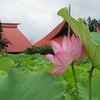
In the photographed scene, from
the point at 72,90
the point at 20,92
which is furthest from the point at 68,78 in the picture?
the point at 20,92

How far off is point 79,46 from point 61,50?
0.03 meters

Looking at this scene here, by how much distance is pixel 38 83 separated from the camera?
0.62m

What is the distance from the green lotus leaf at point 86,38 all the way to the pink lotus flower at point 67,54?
1 cm

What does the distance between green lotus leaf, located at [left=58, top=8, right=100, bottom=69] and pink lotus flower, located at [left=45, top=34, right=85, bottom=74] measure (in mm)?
13

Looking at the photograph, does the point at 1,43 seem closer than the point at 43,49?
No

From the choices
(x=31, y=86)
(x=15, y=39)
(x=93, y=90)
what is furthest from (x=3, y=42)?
(x=31, y=86)

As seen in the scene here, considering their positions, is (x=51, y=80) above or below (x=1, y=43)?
above

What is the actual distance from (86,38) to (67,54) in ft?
0.16

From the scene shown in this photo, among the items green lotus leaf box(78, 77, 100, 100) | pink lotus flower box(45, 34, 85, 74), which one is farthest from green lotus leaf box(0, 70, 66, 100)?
green lotus leaf box(78, 77, 100, 100)

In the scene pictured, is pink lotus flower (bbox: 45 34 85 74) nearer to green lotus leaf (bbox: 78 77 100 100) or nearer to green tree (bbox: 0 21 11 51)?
green lotus leaf (bbox: 78 77 100 100)

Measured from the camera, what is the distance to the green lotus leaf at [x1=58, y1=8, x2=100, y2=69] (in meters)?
0.61

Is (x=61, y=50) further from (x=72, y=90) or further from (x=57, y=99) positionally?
(x=72, y=90)

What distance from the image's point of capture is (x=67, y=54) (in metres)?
0.60

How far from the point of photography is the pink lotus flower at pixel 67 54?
1.95ft
